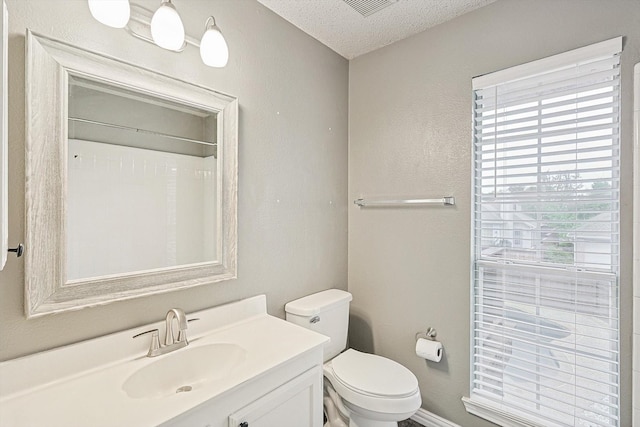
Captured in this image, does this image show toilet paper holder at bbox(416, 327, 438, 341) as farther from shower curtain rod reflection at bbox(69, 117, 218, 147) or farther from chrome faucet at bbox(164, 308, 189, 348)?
shower curtain rod reflection at bbox(69, 117, 218, 147)

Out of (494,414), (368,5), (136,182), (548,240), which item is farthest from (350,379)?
(368,5)

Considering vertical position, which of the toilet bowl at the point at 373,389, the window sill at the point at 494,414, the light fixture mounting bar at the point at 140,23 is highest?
the light fixture mounting bar at the point at 140,23

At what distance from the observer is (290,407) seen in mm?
1196

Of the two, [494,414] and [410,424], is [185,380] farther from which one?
[494,414]

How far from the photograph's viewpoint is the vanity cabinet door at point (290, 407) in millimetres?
1056

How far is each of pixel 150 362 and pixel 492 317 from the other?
1636 millimetres

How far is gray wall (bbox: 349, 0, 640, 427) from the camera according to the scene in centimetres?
143

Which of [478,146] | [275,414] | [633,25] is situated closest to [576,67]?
[633,25]

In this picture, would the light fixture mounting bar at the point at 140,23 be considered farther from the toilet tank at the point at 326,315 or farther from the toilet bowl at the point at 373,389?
the toilet bowl at the point at 373,389

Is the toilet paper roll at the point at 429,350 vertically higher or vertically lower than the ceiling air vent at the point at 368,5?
lower

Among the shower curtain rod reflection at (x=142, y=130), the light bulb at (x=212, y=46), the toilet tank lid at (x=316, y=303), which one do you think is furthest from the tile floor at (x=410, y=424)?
the light bulb at (x=212, y=46)

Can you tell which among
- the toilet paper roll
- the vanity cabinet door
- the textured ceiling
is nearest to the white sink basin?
the vanity cabinet door

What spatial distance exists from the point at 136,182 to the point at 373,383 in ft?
4.65

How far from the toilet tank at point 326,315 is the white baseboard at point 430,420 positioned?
1.96ft
